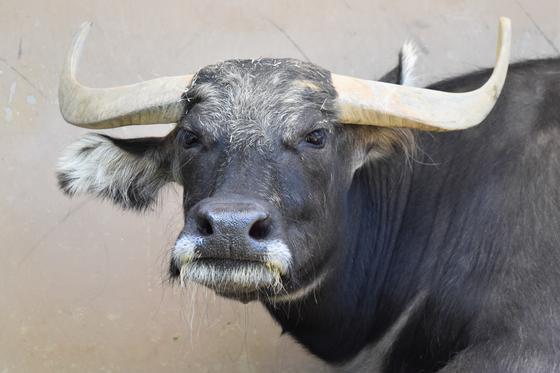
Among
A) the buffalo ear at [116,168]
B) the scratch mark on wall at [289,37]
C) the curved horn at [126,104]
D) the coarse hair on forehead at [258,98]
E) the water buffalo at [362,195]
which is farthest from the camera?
the scratch mark on wall at [289,37]

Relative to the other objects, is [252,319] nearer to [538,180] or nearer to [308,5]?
[308,5]

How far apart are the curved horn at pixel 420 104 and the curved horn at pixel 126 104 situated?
0.83 metres

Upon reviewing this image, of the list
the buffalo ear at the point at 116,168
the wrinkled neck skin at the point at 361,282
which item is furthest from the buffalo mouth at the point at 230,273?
the buffalo ear at the point at 116,168

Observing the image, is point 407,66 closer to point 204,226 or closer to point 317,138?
point 317,138

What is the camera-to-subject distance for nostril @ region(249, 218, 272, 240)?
4.07 meters

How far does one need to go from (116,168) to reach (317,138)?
1227 millimetres

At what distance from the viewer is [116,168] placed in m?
5.31

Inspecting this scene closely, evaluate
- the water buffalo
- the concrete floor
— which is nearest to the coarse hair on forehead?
the water buffalo

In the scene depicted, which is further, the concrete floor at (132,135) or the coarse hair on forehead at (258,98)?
the concrete floor at (132,135)

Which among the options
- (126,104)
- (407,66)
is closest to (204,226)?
(126,104)

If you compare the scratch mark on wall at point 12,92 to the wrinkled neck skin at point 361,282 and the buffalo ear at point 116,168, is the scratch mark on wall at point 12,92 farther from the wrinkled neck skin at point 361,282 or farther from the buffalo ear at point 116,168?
the wrinkled neck skin at point 361,282

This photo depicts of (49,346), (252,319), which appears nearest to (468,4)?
(252,319)

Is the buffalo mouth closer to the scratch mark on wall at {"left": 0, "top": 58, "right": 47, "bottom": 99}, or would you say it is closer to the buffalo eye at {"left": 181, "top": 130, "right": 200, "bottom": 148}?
the buffalo eye at {"left": 181, "top": 130, "right": 200, "bottom": 148}

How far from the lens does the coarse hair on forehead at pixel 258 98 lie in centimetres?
459
